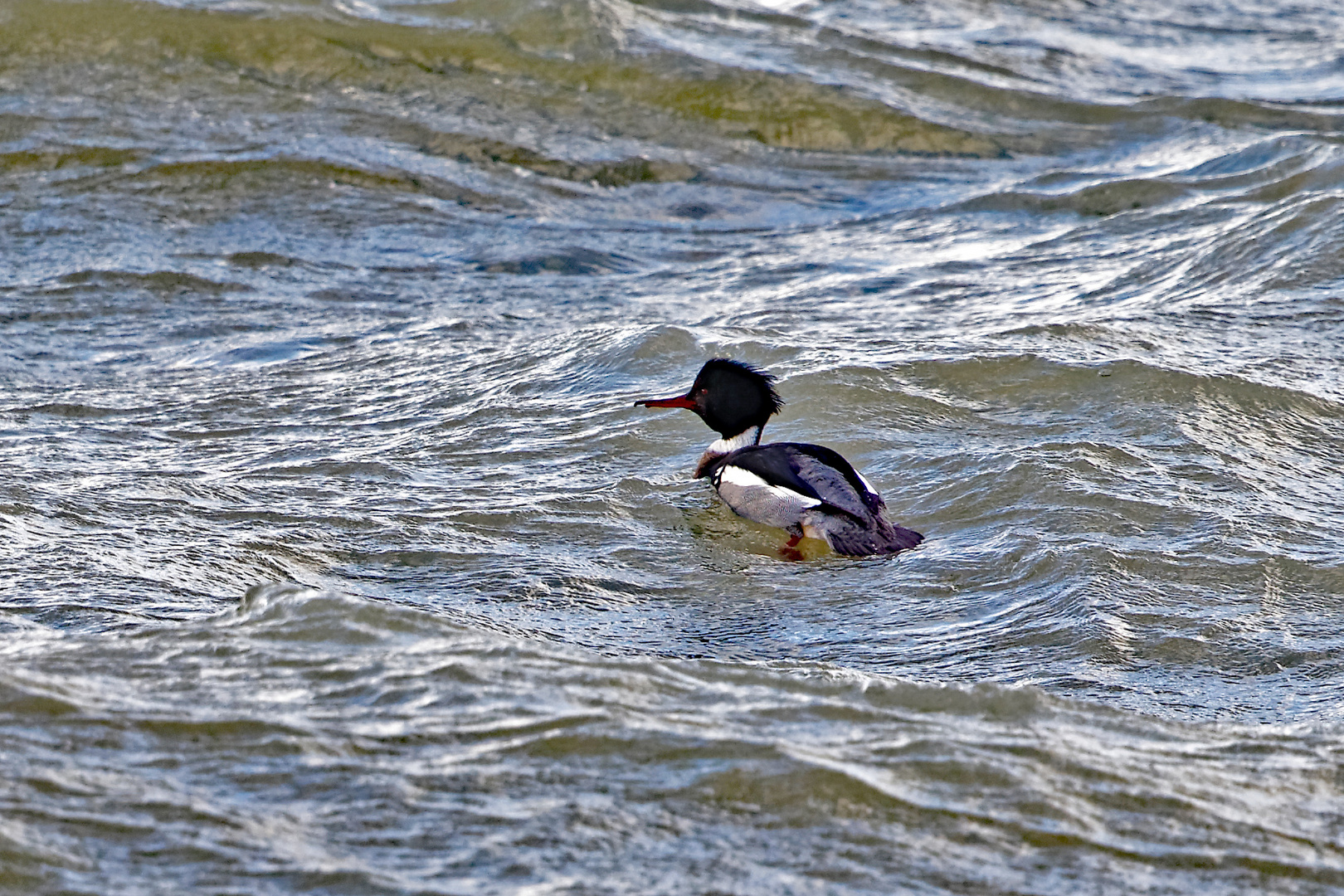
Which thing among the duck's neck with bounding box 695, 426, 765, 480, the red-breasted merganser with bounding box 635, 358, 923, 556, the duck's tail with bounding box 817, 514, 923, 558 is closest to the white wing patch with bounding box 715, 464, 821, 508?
the red-breasted merganser with bounding box 635, 358, 923, 556

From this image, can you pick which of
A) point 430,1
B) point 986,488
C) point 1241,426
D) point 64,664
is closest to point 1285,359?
point 1241,426

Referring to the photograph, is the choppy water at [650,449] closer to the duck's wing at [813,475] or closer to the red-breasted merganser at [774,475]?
the red-breasted merganser at [774,475]

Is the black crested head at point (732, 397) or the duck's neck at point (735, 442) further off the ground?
the black crested head at point (732, 397)

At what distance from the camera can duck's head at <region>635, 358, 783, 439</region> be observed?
7184 millimetres

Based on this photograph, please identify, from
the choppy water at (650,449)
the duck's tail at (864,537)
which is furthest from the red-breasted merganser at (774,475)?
the choppy water at (650,449)

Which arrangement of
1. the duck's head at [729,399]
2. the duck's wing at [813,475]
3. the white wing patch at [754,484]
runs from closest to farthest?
the duck's wing at [813,475]
the white wing patch at [754,484]
the duck's head at [729,399]

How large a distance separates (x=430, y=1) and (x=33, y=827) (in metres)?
11.0

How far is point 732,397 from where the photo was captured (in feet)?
23.6

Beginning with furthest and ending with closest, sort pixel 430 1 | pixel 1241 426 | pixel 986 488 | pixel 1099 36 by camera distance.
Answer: pixel 1099 36
pixel 430 1
pixel 1241 426
pixel 986 488

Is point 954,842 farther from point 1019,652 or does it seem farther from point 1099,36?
point 1099,36

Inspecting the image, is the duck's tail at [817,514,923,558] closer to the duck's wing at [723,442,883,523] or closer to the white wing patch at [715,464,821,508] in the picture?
the duck's wing at [723,442,883,523]

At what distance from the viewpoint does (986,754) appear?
3.99m

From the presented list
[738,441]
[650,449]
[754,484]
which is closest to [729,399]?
[738,441]

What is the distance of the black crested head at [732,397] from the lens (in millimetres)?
7184
